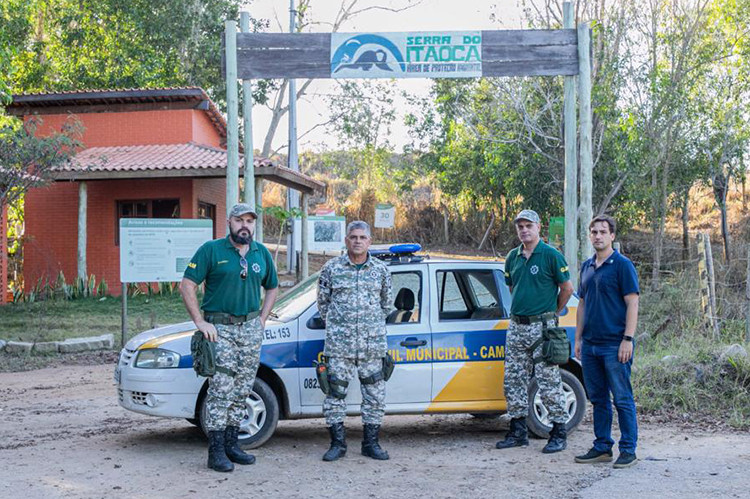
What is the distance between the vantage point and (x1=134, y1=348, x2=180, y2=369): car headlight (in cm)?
726

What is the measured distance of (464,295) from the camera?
7.98m

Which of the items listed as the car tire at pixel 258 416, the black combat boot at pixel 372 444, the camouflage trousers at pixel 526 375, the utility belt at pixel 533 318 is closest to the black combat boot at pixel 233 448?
the car tire at pixel 258 416

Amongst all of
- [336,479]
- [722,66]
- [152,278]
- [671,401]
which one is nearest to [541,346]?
[336,479]

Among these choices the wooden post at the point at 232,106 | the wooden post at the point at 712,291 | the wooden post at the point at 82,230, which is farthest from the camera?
the wooden post at the point at 82,230

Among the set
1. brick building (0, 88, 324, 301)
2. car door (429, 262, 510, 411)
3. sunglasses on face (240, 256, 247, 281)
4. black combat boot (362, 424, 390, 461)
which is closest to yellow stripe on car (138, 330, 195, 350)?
sunglasses on face (240, 256, 247, 281)

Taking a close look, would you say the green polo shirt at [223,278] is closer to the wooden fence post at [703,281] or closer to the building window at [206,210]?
the wooden fence post at [703,281]

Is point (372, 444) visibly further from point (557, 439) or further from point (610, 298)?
point (610, 298)

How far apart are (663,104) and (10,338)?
14187 millimetres

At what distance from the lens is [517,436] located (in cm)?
750

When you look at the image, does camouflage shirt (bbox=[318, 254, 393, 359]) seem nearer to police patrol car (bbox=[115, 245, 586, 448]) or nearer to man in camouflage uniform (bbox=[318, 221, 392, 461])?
man in camouflage uniform (bbox=[318, 221, 392, 461])

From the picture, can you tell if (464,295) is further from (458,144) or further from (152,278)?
(458,144)

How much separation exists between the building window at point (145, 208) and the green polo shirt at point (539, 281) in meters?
17.3

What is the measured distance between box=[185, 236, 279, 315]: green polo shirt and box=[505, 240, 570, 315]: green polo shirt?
2090 millimetres

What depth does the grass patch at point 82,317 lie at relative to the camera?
1631cm
